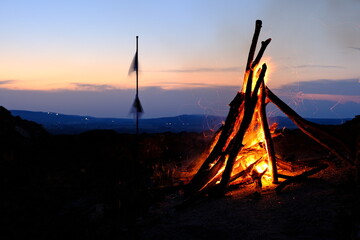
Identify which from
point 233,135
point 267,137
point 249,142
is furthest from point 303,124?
point 233,135

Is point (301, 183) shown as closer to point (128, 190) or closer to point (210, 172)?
point (210, 172)

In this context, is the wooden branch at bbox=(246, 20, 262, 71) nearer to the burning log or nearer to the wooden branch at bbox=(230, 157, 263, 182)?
the burning log

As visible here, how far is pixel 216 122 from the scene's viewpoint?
347 inches

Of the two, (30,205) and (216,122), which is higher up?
(216,122)

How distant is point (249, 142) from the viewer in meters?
7.69

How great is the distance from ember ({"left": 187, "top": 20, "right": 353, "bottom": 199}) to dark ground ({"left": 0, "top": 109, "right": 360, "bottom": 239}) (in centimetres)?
33

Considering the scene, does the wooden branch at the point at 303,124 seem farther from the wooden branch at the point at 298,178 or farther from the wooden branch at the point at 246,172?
the wooden branch at the point at 246,172

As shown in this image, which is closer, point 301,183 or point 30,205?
point 301,183

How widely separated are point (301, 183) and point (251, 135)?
1.46 metres

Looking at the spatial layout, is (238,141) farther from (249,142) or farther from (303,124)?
(303,124)

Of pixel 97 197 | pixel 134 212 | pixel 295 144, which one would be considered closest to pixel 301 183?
pixel 134 212

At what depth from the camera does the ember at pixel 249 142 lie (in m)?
6.96

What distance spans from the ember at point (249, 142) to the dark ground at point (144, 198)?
326 millimetres

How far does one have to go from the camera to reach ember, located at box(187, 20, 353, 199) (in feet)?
22.8
